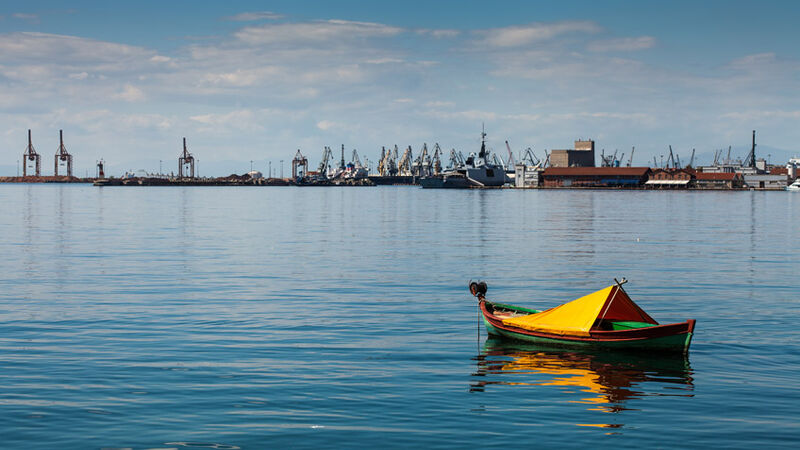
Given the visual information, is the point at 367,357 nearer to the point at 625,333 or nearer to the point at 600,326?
the point at 600,326

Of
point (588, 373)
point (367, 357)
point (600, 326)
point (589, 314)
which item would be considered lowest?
point (588, 373)

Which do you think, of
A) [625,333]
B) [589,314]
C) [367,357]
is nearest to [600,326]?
[589,314]

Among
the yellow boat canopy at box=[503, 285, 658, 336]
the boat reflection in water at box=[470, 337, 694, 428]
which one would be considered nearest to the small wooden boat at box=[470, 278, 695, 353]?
the yellow boat canopy at box=[503, 285, 658, 336]

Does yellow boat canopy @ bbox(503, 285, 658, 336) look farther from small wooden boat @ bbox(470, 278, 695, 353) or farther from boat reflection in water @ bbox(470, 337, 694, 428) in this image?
boat reflection in water @ bbox(470, 337, 694, 428)

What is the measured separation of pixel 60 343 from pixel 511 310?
1510 centimetres

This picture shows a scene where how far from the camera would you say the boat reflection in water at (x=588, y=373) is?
2017cm

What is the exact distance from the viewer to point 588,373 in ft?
73.3

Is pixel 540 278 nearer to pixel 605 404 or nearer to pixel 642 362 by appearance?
pixel 642 362

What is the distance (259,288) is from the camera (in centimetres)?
3847

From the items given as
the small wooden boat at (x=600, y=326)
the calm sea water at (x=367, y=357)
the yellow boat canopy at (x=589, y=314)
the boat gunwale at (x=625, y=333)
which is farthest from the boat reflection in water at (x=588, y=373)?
the yellow boat canopy at (x=589, y=314)

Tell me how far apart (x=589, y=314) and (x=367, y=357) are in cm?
706

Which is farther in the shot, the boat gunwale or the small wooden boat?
the small wooden boat

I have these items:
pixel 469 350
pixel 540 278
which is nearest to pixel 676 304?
pixel 540 278

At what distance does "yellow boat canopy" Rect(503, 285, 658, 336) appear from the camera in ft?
81.0
